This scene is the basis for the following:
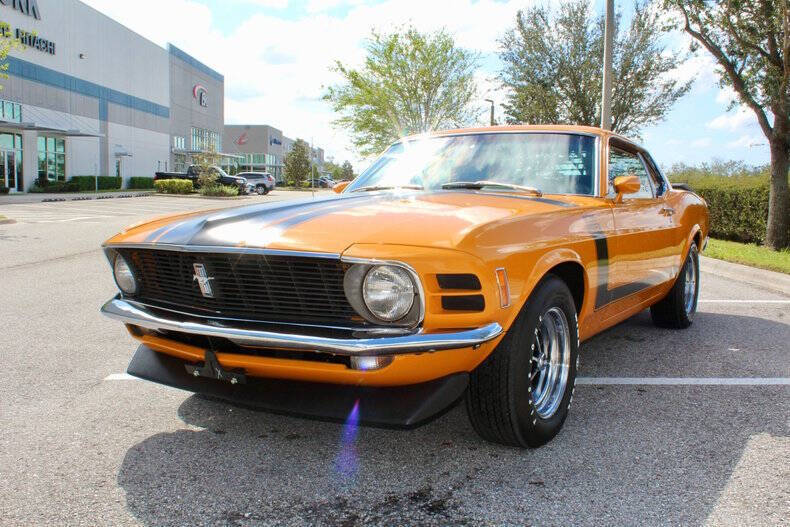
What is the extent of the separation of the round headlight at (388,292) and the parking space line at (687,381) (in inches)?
75.4

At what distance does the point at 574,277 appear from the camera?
3.33 meters

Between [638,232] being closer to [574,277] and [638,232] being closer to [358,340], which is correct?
[574,277]

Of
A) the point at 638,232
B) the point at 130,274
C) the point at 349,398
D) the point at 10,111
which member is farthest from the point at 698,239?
the point at 10,111

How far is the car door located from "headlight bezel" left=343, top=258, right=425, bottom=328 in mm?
1661

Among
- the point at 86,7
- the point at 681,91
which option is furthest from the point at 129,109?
the point at 681,91

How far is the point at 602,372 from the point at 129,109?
173 ft

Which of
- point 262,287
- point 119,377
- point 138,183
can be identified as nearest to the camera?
point 262,287

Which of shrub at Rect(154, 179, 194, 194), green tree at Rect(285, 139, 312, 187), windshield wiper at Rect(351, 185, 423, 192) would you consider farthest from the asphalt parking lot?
green tree at Rect(285, 139, 312, 187)

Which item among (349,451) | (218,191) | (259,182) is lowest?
(349,451)

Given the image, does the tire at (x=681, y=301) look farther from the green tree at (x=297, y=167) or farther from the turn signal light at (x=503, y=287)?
the green tree at (x=297, y=167)

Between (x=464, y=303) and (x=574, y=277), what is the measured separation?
1137 millimetres

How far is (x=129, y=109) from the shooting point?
50500mm

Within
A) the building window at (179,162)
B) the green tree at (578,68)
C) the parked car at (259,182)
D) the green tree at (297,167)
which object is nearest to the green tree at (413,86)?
the green tree at (578,68)

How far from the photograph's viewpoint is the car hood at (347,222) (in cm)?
248
